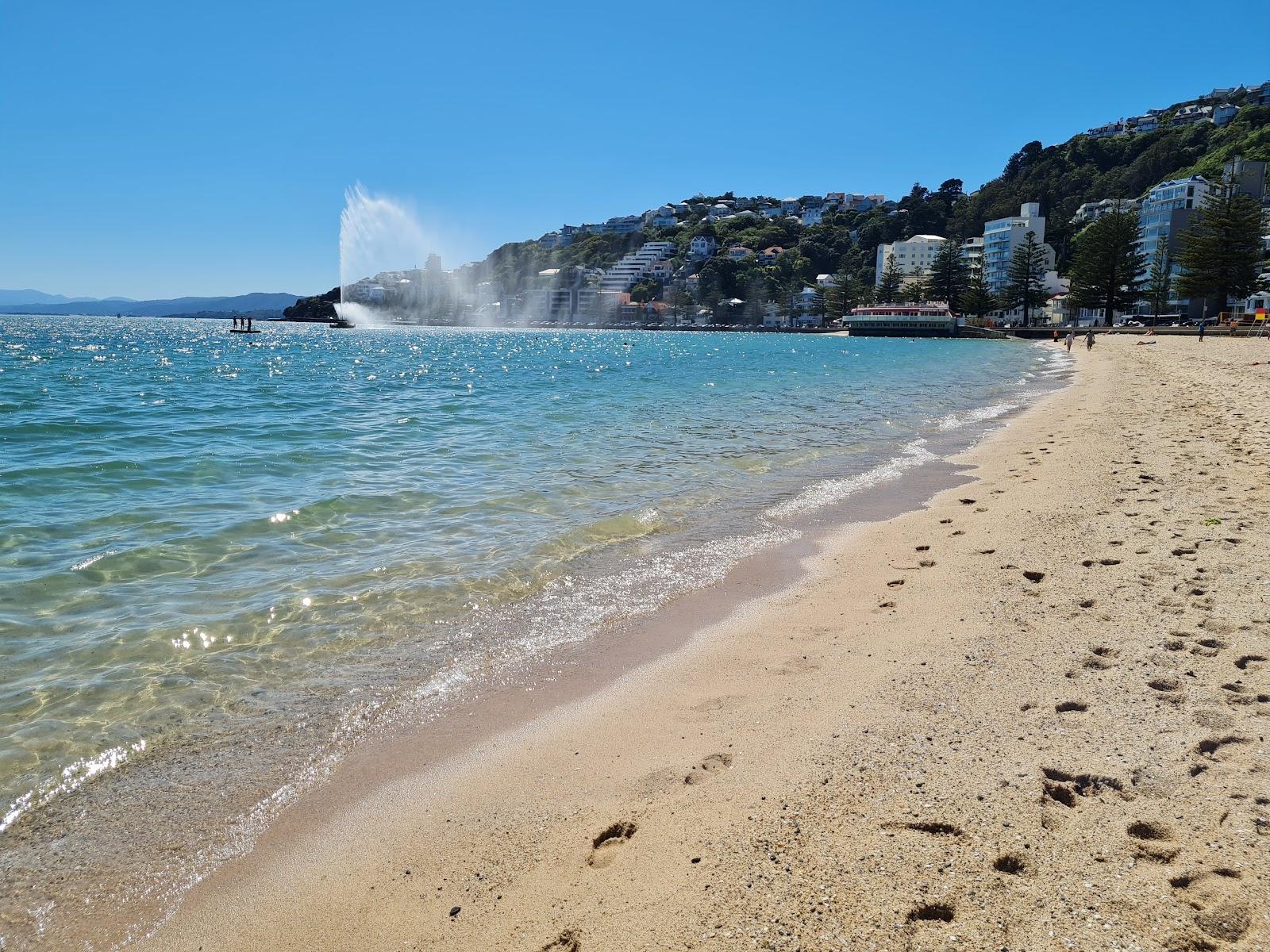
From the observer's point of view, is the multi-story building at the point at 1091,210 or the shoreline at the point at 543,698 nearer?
the shoreline at the point at 543,698

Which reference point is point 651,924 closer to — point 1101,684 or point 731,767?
point 731,767

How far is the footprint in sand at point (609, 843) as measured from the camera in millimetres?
3137

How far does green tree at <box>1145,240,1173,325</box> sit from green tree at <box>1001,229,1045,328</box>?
41.8ft

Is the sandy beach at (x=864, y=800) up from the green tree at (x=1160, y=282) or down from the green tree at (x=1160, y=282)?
down

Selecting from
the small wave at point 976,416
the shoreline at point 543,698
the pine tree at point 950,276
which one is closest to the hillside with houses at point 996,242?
the pine tree at point 950,276

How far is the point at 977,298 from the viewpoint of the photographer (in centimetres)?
10825

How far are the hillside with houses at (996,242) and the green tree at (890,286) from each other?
0.20 meters

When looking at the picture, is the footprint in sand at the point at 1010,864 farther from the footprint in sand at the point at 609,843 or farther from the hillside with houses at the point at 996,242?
the hillside with houses at the point at 996,242

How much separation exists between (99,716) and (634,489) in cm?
718

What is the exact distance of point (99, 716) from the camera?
15.2 feet

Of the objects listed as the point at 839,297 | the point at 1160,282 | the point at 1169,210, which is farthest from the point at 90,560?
the point at 839,297

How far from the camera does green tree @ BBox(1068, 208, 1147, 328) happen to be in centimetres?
7619

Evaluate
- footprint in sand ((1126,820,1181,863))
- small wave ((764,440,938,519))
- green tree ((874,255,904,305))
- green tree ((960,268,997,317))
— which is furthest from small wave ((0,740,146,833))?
green tree ((874,255,904,305))

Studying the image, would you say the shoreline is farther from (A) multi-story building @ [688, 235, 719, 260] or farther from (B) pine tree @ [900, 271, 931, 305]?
(A) multi-story building @ [688, 235, 719, 260]
